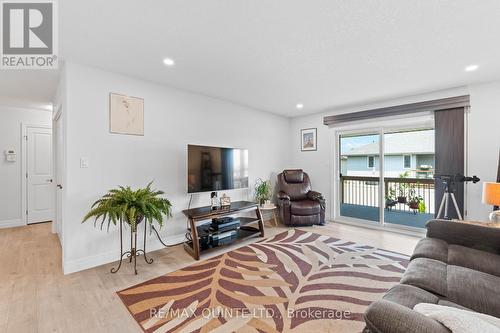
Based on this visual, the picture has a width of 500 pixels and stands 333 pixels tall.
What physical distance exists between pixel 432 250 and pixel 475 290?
55cm

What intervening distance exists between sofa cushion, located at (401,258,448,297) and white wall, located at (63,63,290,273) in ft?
9.41

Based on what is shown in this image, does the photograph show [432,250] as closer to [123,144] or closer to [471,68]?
[471,68]

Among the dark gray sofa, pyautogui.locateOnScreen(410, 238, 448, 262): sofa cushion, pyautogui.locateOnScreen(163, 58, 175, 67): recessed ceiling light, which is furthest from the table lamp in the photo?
pyautogui.locateOnScreen(163, 58, 175, 67): recessed ceiling light

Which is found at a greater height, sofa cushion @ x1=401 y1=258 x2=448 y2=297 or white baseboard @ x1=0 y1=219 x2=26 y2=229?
sofa cushion @ x1=401 y1=258 x2=448 y2=297

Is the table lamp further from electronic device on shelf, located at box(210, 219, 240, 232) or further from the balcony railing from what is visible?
electronic device on shelf, located at box(210, 219, 240, 232)

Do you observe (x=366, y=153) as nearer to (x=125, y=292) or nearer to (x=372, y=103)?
(x=372, y=103)

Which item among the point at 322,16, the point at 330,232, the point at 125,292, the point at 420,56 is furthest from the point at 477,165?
the point at 125,292

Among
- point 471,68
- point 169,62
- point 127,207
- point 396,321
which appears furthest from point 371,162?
point 127,207

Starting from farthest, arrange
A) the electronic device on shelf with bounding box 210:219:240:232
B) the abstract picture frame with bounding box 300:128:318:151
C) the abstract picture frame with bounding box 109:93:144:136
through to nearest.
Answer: the abstract picture frame with bounding box 300:128:318:151, the electronic device on shelf with bounding box 210:219:240:232, the abstract picture frame with bounding box 109:93:144:136

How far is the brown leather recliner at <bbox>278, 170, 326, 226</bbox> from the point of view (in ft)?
13.7

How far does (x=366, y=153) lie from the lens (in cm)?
454

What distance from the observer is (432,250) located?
1767 mm

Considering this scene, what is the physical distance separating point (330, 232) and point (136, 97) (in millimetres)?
3736

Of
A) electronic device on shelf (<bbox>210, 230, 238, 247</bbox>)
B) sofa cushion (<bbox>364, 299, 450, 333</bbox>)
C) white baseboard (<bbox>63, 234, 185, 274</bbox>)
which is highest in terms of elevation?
sofa cushion (<bbox>364, 299, 450, 333</bbox>)
